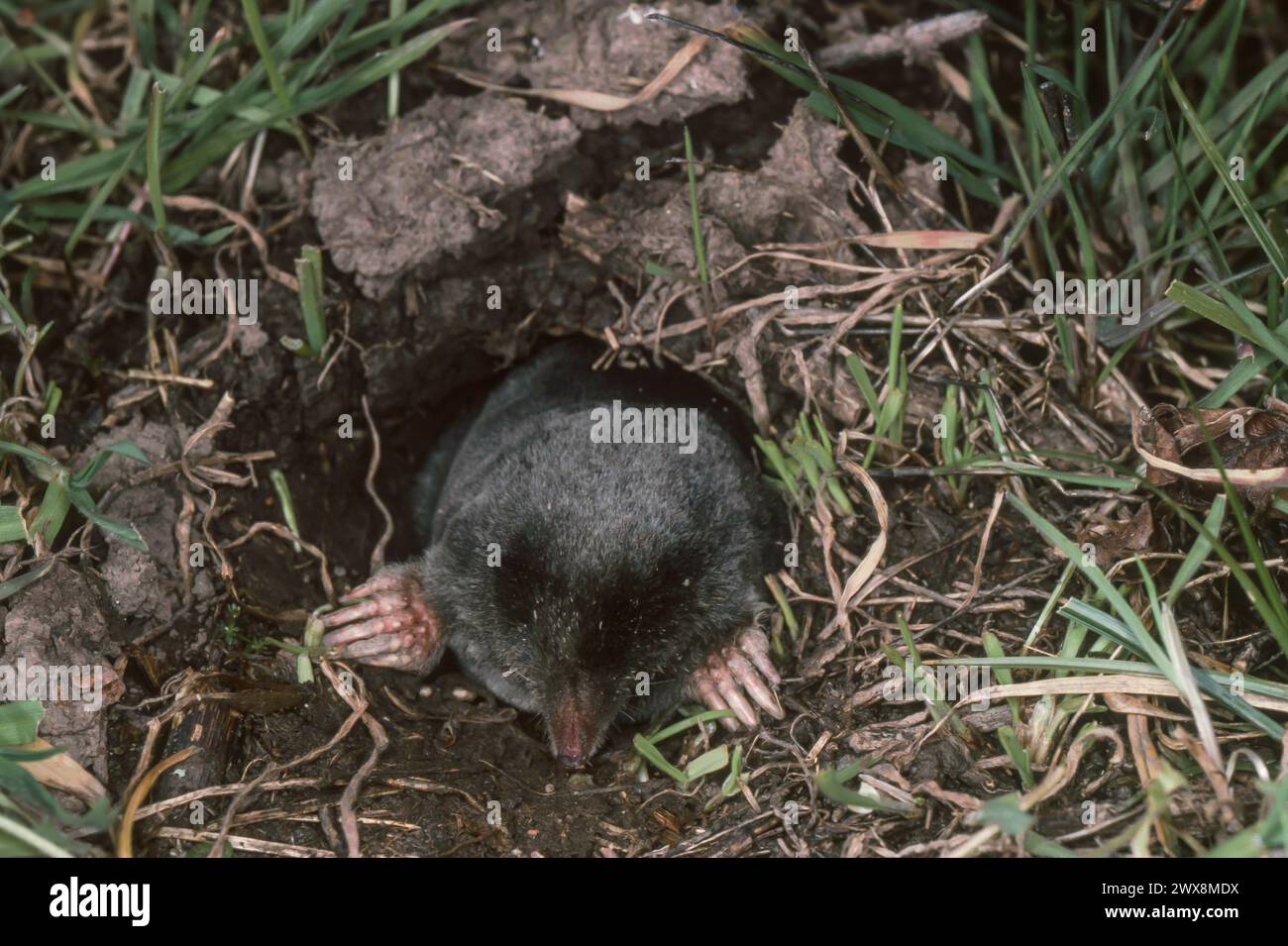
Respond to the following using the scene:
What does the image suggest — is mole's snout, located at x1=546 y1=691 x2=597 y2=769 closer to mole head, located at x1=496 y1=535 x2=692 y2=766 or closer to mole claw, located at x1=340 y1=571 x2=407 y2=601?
mole head, located at x1=496 y1=535 x2=692 y2=766

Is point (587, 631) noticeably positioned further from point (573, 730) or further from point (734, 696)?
point (734, 696)

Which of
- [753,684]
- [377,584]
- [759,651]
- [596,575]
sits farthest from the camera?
[377,584]

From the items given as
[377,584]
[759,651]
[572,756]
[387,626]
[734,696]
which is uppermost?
[377,584]

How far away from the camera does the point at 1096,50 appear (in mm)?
3141

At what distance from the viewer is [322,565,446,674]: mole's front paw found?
8.88ft

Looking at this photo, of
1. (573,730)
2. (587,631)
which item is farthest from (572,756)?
(587,631)

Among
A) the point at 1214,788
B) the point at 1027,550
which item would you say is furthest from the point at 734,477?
the point at 1214,788

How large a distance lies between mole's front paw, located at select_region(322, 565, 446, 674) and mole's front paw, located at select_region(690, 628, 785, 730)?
0.68 metres

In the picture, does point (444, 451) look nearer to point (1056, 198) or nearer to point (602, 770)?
→ point (602, 770)

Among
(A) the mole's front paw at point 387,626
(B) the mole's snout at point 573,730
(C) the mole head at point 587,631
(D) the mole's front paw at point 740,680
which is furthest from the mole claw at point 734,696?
(A) the mole's front paw at point 387,626

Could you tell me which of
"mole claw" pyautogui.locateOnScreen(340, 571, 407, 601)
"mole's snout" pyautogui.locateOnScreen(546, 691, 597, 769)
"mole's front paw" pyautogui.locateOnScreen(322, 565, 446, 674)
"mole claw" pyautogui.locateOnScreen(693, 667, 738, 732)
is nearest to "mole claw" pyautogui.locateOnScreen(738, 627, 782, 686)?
"mole claw" pyautogui.locateOnScreen(693, 667, 738, 732)

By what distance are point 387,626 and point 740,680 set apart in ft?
2.83

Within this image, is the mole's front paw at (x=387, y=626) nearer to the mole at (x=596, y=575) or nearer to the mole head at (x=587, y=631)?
the mole at (x=596, y=575)

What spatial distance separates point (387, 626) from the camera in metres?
2.74
